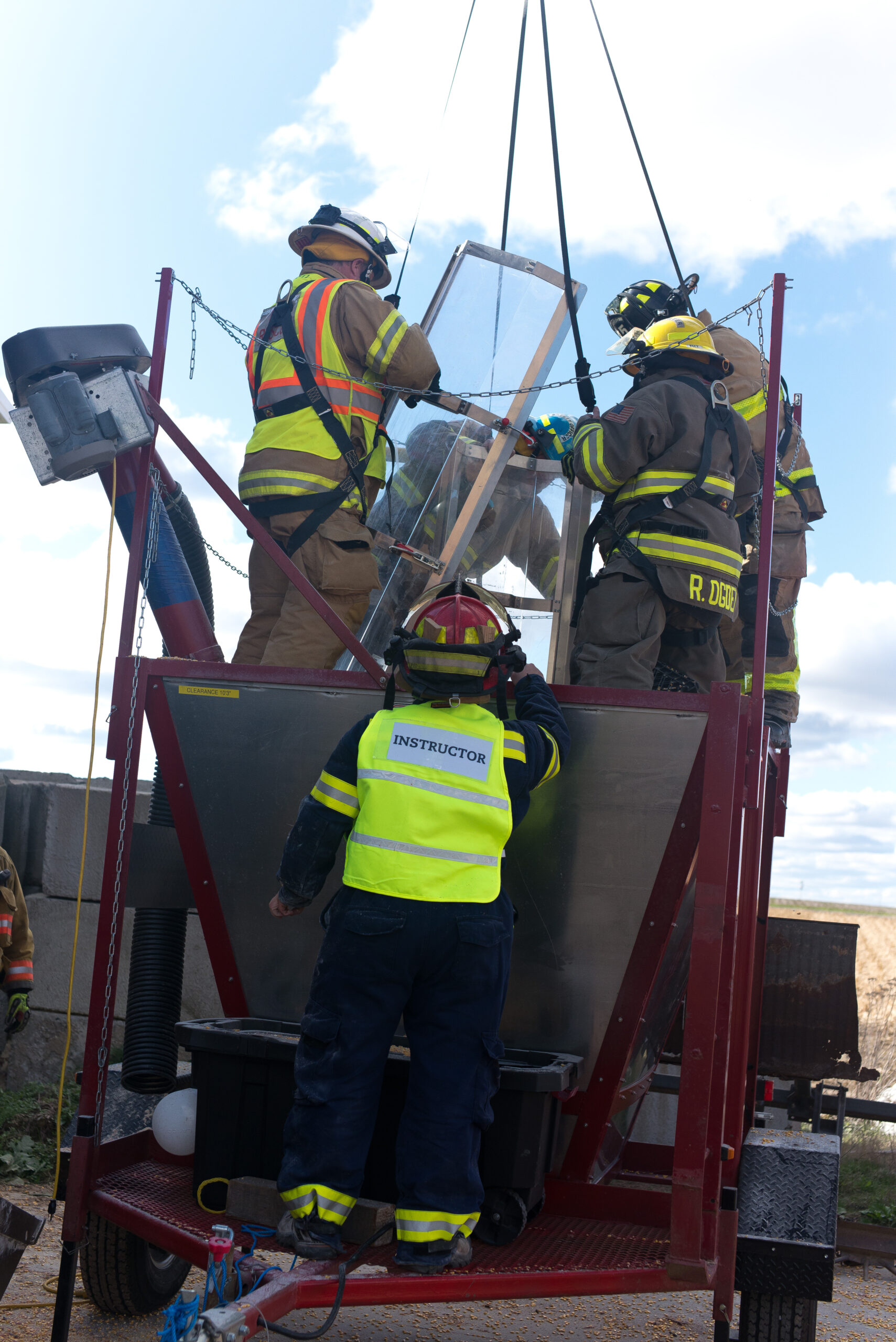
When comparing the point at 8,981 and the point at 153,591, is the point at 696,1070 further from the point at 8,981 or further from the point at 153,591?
the point at 8,981

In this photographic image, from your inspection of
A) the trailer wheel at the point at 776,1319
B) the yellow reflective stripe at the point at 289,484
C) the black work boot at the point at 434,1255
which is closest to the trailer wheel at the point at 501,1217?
the black work boot at the point at 434,1255

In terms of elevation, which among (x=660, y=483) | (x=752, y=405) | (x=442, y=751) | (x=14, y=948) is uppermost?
(x=752, y=405)

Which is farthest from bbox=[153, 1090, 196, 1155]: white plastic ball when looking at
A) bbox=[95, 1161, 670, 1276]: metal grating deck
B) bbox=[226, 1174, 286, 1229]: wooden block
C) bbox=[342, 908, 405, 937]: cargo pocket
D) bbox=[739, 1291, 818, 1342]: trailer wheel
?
bbox=[739, 1291, 818, 1342]: trailer wheel

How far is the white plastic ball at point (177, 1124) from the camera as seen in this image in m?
3.64

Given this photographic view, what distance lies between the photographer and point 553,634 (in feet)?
15.2

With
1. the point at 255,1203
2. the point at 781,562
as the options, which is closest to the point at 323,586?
the point at 255,1203

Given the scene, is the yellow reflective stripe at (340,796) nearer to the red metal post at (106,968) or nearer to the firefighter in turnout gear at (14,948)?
the red metal post at (106,968)

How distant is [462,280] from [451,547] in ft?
4.00

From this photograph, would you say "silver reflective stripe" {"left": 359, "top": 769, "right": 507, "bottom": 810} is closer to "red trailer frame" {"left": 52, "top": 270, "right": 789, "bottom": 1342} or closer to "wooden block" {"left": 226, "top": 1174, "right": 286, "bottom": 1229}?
"red trailer frame" {"left": 52, "top": 270, "right": 789, "bottom": 1342}

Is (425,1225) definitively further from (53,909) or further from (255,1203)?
(53,909)

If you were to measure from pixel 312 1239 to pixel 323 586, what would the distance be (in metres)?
2.15

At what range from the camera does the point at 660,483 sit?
4223mm

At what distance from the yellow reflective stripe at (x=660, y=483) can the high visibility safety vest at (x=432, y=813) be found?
4.50 ft

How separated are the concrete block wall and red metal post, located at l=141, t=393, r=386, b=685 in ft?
11.0
